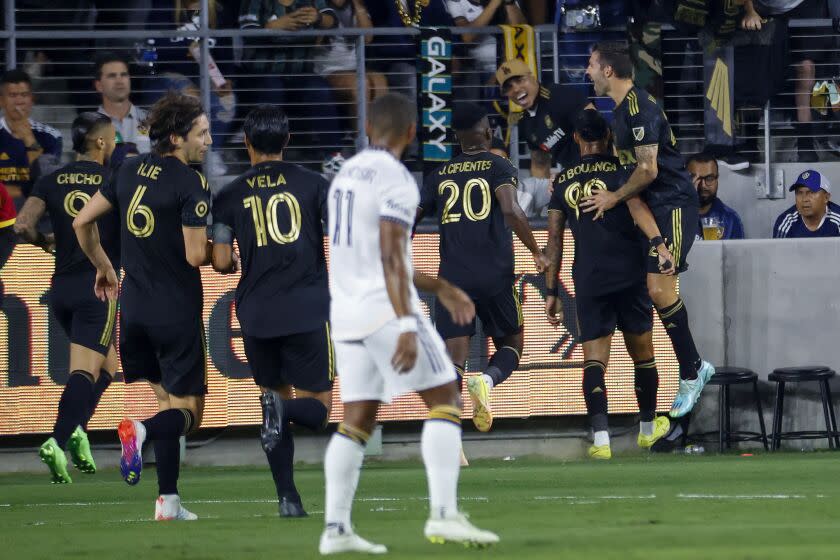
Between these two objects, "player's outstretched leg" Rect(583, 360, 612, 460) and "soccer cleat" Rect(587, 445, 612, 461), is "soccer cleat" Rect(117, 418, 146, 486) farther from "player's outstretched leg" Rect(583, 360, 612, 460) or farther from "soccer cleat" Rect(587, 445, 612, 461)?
"soccer cleat" Rect(587, 445, 612, 461)

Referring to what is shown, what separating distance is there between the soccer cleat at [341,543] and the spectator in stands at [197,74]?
8.27 m

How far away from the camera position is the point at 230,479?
11.7 m

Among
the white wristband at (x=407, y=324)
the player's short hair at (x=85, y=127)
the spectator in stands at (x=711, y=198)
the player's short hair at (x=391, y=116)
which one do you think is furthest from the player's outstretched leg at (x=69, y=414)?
the spectator in stands at (x=711, y=198)

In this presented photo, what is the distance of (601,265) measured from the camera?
1220 centimetres

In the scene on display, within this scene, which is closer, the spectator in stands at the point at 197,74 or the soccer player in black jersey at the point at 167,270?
the soccer player in black jersey at the point at 167,270

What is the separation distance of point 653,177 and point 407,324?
6.07 metres

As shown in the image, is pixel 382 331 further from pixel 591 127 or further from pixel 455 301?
pixel 591 127

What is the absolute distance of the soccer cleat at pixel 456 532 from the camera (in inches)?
243

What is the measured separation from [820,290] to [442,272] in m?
3.80

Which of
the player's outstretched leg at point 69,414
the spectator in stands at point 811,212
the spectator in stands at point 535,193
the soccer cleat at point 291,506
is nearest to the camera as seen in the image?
the soccer cleat at point 291,506

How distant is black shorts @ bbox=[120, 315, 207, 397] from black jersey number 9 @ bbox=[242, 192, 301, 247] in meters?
0.64

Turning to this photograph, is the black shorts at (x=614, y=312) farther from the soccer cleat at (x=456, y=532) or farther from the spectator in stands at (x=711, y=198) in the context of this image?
the soccer cleat at (x=456, y=532)

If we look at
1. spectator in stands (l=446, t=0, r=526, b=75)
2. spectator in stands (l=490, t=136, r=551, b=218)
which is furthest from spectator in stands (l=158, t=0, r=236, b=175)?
spectator in stands (l=490, t=136, r=551, b=218)

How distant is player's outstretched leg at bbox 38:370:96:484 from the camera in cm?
1111
